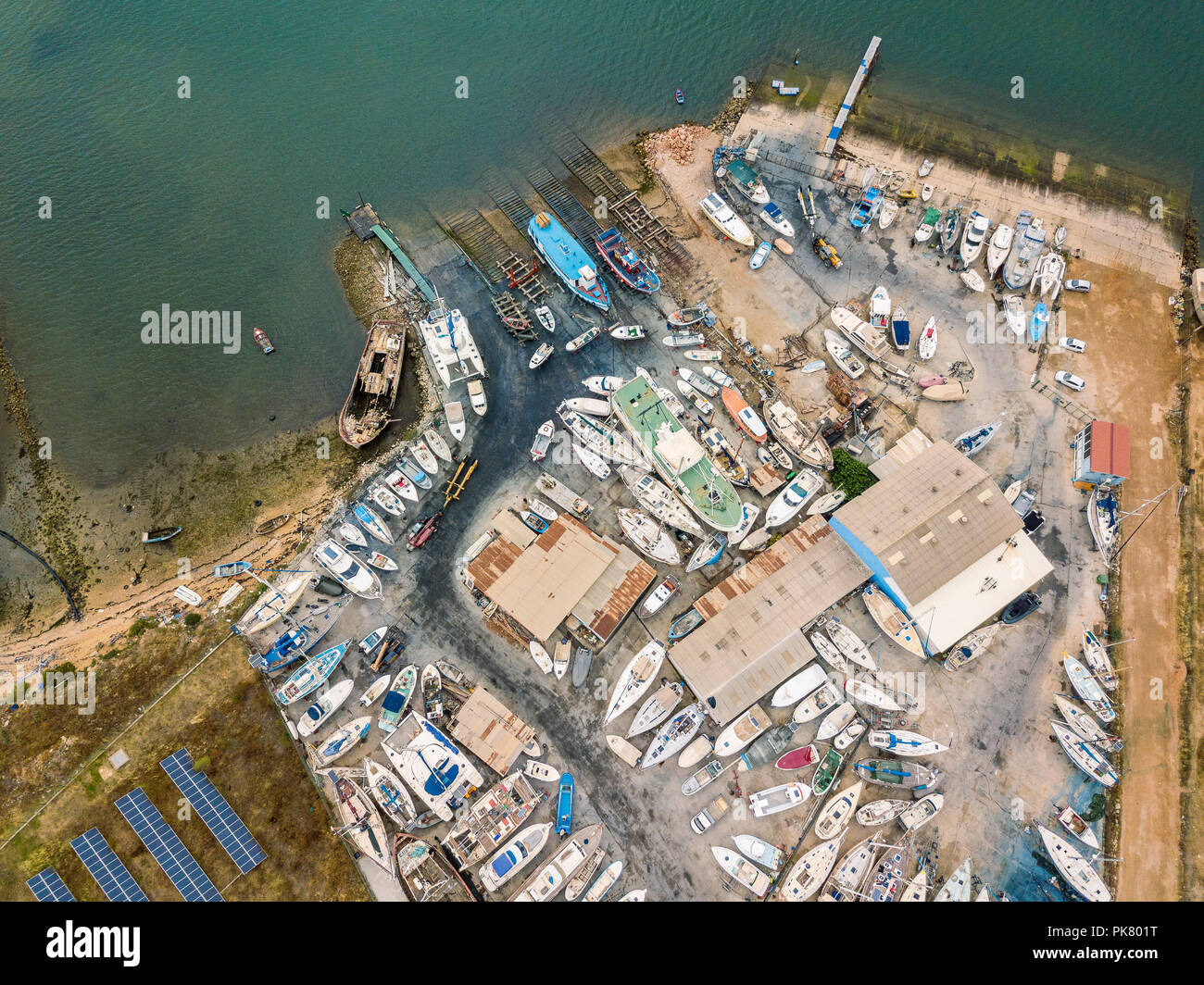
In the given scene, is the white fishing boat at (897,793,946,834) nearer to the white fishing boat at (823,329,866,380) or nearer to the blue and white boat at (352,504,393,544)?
the white fishing boat at (823,329,866,380)

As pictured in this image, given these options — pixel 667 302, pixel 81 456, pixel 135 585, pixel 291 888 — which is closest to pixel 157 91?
pixel 81 456

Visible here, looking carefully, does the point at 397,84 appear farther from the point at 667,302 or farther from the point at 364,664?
the point at 364,664

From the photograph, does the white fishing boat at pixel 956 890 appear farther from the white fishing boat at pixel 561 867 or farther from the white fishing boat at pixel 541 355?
the white fishing boat at pixel 541 355

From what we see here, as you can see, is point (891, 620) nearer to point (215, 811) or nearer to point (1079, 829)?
point (1079, 829)

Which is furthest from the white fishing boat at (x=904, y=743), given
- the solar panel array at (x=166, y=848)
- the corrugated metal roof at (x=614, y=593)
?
the solar panel array at (x=166, y=848)

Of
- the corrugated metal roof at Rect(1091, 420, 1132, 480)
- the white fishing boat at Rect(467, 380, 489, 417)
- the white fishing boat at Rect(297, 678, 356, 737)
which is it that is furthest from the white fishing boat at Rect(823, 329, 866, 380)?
the white fishing boat at Rect(297, 678, 356, 737)

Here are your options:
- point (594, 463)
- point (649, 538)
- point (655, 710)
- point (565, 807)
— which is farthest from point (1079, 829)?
point (594, 463)
